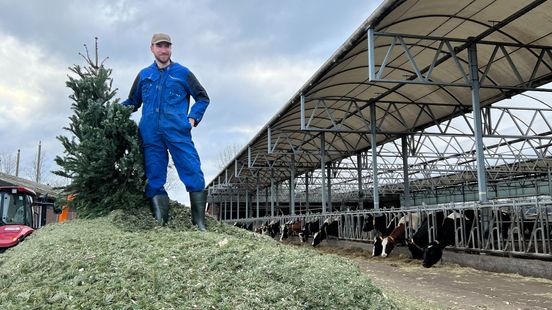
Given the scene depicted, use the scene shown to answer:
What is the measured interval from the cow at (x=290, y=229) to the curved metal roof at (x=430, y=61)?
476 cm

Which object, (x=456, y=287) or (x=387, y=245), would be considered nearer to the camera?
(x=456, y=287)

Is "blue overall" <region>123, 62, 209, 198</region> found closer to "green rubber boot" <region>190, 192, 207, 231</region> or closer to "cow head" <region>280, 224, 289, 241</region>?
"green rubber boot" <region>190, 192, 207, 231</region>

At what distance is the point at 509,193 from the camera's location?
35.4 metres

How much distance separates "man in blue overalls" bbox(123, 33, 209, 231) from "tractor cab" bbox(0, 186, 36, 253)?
5533mm

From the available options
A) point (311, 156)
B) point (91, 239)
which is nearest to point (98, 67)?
point (91, 239)

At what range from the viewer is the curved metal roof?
945 cm

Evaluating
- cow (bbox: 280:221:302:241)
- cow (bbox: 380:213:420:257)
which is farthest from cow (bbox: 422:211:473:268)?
cow (bbox: 280:221:302:241)

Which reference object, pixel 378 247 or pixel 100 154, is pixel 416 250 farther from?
pixel 100 154

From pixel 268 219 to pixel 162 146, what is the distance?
20.9 meters

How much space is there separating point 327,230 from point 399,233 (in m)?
5.11

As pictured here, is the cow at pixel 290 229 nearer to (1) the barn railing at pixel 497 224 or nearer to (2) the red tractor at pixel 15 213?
(1) the barn railing at pixel 497 224

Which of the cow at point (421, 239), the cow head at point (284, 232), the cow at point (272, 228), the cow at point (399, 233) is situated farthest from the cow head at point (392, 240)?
the cow at point (272, 228)

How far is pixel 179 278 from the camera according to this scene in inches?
107

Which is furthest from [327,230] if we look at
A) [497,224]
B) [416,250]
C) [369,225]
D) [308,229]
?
[497,224]
